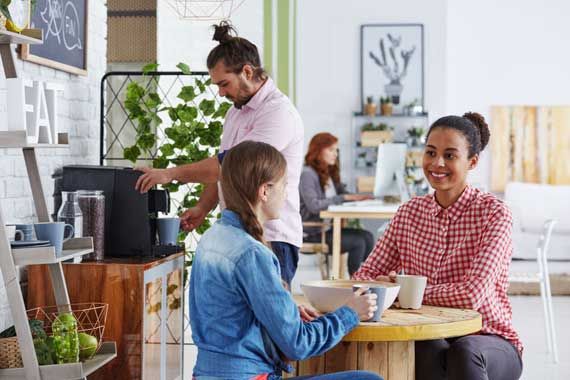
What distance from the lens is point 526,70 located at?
10172 mm

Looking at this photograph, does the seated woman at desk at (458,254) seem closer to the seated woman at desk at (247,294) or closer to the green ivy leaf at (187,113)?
the seated woman at desk at (247,294)

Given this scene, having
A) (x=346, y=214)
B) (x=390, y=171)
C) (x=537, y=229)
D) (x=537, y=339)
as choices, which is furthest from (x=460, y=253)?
(x=537, y=229)

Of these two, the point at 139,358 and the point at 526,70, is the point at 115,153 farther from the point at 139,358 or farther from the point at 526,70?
the point at 526,70

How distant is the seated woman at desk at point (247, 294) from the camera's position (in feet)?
6.83

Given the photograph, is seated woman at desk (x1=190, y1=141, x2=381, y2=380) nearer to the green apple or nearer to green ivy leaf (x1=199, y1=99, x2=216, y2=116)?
the green apple

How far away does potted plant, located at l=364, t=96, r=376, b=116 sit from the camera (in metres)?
9.97

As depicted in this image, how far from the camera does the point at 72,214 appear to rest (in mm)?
3004

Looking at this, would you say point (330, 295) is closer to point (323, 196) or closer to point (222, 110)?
point (222, 110)

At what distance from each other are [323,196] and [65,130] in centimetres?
438

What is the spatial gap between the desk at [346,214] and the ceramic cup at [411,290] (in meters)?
4.23

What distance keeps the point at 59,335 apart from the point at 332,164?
5.48 metres

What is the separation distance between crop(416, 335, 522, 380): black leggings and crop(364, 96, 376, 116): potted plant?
7.34m

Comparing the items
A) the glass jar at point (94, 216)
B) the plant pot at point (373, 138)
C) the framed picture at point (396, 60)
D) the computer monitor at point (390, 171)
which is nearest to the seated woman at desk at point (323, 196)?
the computer monitor at point (390, 171)

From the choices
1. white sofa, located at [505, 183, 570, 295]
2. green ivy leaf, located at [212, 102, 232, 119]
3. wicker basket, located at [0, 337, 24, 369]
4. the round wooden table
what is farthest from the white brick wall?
white sofa, located at [505, 183, 570, 295]
